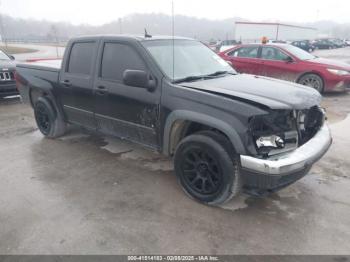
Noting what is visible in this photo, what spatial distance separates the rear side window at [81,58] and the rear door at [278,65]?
600 centimetres

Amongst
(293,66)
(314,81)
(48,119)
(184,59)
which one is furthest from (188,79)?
(314,81)

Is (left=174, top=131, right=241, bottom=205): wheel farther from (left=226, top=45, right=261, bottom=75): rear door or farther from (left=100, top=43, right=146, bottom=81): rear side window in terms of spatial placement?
(left=226, top=45, right=261, bottom=75): rear door

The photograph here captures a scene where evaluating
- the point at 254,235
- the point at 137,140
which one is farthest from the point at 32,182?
the point at 254,235

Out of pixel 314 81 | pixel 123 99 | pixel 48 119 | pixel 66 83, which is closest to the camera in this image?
pixel 123 99

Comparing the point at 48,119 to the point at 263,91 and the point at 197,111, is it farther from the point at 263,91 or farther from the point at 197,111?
the point at 263,91

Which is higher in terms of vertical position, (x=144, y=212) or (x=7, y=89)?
(x=7, y=89)

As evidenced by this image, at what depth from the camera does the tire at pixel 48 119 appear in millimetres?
5351

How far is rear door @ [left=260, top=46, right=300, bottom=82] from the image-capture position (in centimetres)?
862

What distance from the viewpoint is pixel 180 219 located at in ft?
10.4

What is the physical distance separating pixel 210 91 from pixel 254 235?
1486 mm

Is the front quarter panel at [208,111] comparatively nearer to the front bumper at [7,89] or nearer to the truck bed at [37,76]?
the truck bed at [37,76]

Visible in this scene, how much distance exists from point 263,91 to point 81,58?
2749 mm

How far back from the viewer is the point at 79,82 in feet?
15.0

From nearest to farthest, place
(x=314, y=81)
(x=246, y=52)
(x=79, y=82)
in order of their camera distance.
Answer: (x=79, y=82)
(x=314, y=81)
(x=246, y=52)
